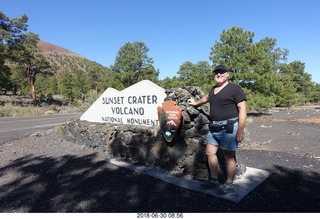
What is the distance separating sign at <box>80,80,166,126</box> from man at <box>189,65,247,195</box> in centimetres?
165

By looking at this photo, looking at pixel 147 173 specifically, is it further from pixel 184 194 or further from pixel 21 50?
pixel 21 50

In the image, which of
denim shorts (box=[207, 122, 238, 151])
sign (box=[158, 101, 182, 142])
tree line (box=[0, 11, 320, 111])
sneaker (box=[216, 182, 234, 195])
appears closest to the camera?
denim shorts (box=[207, 122, 238, 151])

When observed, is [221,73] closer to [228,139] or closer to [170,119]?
[228,139]

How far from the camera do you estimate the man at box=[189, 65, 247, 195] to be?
2.92 meters

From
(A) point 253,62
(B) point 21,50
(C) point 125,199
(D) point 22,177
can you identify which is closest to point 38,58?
(B) point 21,50

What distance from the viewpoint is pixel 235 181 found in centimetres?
362

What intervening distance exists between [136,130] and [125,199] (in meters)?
2.02

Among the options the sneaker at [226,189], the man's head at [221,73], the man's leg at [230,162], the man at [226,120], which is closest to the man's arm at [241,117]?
the man at [226,120]

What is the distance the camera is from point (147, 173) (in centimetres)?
412

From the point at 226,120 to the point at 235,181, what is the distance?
126 centimetres

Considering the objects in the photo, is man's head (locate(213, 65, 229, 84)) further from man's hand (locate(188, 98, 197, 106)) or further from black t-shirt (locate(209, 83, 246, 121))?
man's hand (locate(188, 98, 197, 106))

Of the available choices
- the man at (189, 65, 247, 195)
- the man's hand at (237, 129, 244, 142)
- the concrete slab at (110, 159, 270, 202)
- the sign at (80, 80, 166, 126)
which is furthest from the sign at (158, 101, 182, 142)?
the man's hand at (237, 129, 244, 142)

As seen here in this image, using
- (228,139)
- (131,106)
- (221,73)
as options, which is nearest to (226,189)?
(228,139)

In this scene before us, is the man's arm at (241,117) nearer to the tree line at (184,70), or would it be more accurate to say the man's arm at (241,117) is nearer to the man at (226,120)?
the man at (226,120)
